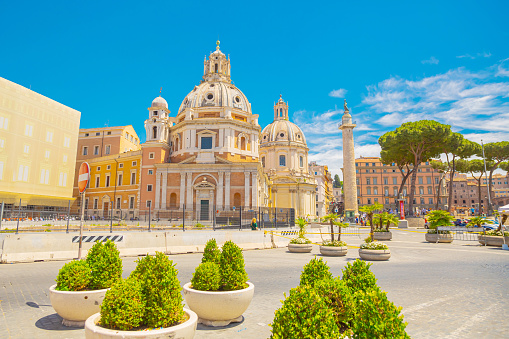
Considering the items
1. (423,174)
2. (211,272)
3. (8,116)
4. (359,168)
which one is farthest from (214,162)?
(423,174)

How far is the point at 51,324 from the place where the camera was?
518cm

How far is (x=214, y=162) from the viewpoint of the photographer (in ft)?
134

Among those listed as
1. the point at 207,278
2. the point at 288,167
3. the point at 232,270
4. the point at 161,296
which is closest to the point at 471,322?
the point at 232,270

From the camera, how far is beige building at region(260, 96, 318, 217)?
60625 mm

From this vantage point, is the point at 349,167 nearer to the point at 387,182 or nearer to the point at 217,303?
the point at 387,182

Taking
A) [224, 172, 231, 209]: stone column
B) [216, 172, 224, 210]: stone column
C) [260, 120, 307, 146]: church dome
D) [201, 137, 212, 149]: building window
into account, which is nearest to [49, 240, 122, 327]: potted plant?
[224, 172, 231, 209]: stone column

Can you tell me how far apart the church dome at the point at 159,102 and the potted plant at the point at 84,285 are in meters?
44.3

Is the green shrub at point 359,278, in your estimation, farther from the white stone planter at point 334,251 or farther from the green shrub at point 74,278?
the white stone planter at point 334,251

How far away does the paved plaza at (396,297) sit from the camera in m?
4.98

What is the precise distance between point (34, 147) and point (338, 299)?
123ft

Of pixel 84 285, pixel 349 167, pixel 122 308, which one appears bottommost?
pixel 84 285

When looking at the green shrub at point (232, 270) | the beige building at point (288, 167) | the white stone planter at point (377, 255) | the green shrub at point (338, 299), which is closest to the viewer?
the green shrub at point (338, 299)

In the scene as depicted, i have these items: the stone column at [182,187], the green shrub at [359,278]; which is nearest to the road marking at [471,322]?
the green shrub at [359,278]

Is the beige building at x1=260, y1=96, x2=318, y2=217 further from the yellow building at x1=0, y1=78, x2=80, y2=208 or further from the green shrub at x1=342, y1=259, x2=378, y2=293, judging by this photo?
the green shrub at x1=342, y1=259, x2=378, y2=293
